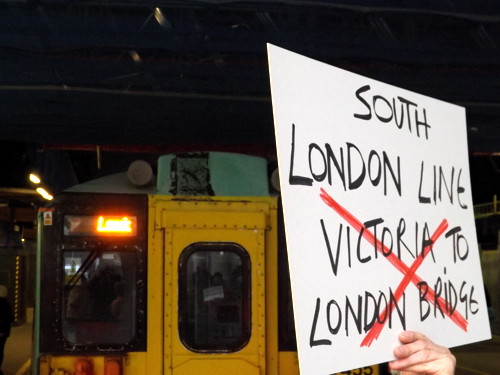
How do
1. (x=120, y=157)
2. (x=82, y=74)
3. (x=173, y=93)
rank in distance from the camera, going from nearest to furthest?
(x=82, y=74)
(x=173, y=93)
(x=120, y=157)

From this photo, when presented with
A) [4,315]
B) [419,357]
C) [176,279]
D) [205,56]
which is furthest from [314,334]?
[4,315]

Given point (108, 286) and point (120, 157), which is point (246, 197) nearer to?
point (108, 286)

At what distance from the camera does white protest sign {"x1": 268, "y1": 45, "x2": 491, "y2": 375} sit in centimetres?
309

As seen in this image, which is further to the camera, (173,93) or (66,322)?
(173,93)

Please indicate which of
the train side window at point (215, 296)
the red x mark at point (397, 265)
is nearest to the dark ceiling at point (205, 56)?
the train side window at point (215, 296)

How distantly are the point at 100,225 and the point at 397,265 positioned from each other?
175 inches

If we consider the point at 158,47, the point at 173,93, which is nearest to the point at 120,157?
the point at 173,93

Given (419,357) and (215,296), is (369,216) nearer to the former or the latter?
(419,357)

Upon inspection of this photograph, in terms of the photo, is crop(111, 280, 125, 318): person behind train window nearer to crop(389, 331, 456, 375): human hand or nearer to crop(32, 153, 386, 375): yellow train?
crop(32, 153, 386, 375): yellow train

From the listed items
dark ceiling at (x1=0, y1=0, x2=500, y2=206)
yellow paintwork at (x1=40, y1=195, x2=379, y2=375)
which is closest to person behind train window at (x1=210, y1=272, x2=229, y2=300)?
yellow paintwork at (x1=40, y1=195, x2=379, y2=375)

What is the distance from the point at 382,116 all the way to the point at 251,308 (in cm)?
432

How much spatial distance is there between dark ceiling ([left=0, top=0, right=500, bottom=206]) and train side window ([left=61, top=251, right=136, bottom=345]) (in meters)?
1.93

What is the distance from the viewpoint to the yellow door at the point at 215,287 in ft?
24.8

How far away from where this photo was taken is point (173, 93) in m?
10.3
